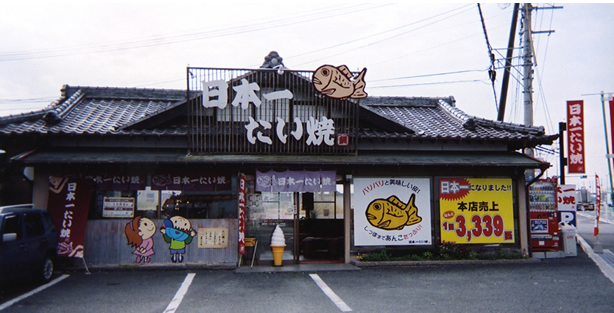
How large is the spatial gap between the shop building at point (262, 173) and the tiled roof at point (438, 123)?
0.11 metres

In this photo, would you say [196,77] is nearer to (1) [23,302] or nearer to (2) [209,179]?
(2) [209,179]

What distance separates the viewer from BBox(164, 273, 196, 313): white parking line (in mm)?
8422

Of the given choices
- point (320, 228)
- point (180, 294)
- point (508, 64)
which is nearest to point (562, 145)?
point (508, 64)

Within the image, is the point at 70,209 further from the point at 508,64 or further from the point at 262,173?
the point at 508,64

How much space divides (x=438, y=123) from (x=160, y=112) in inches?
379

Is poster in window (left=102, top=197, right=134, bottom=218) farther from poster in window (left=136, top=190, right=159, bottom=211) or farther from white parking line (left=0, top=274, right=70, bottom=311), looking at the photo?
white parking line (left=0, top=274, right=70, bottom=311)

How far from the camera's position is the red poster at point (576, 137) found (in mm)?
15688

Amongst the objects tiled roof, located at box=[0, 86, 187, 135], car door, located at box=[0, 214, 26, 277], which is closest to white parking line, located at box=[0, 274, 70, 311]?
car door, located at box=[0, 214, 26, 277]

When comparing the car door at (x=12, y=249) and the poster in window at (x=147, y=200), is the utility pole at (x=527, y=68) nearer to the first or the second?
the poster in window at (x=147, y=200)

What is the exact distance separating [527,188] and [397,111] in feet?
17.8

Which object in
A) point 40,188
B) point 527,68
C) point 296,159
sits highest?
point 527,68

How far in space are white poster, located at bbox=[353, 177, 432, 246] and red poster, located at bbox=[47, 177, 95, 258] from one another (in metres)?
7.83

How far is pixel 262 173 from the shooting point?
12.9 m

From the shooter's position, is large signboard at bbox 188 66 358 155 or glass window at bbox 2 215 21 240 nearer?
glass window at bbox 2 215 21 240
